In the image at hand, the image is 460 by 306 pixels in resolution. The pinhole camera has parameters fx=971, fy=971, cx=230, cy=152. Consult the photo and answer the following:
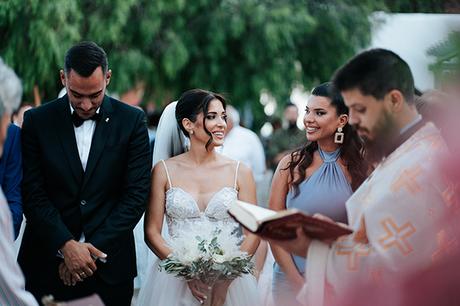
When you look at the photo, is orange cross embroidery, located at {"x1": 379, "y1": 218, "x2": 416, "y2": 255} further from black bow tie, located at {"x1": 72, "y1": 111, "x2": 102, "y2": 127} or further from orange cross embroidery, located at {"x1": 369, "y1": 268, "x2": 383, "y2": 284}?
black bow tie, located at {"x1": 72, "y1": 111, "x2": 102, "y2": 127}

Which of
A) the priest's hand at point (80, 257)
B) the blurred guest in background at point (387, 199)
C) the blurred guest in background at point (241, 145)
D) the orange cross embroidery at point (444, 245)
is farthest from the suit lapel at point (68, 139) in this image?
the blurred guest in background at point (241, 145)

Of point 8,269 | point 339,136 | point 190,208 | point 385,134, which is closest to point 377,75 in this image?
point 385,134

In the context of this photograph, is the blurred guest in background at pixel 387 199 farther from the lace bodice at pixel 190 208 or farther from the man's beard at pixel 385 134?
the lace bodice at pixel 190 208

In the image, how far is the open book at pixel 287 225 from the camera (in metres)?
4.23

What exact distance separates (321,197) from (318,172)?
20cm

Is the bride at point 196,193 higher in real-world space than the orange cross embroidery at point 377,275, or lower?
lower

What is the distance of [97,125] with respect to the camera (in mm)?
6250

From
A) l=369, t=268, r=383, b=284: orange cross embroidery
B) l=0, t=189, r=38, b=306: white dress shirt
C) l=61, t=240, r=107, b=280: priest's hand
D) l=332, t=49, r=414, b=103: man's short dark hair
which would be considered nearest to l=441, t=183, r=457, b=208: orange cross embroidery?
l=369, t=268, r=383, b=284: orange cross embroidery

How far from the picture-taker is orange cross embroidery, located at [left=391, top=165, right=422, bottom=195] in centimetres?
409

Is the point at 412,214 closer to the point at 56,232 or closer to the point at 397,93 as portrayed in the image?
the point at 397,93

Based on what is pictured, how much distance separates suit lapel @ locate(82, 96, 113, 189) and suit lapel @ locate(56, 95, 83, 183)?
59 mm

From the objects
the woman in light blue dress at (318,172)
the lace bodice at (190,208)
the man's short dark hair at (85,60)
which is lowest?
the lace bodice at (190,208)

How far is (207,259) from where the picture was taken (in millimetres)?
6188

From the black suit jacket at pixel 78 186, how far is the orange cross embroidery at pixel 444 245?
2.68 m
